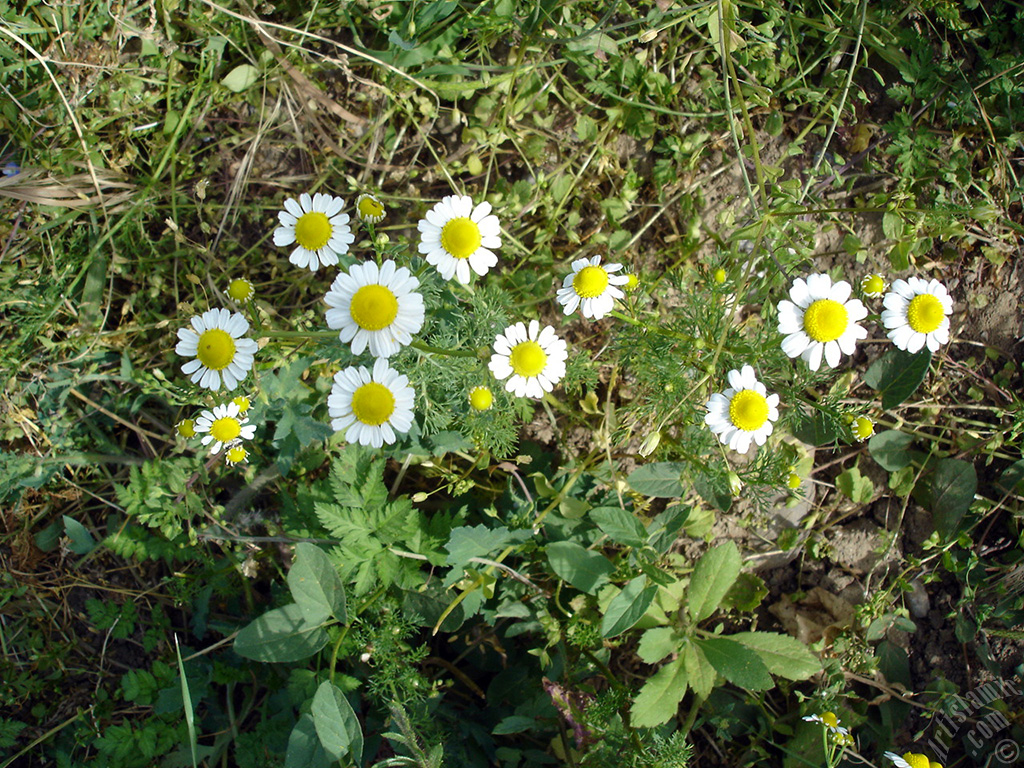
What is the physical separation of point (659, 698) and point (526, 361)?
1378 mm

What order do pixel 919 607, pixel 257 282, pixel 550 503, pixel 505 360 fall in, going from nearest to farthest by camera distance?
pixel 505 360 → pixel 550 503 → pixel 919 607 → pixel 257 282

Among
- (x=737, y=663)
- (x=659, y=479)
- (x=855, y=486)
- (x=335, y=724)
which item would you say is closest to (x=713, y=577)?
(x=737, y=663)

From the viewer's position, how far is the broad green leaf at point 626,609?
2.57 meters

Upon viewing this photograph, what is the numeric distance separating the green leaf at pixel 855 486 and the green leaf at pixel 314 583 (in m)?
2.24

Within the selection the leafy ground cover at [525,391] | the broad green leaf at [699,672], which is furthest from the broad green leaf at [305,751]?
the broad green leaf at [699,672]

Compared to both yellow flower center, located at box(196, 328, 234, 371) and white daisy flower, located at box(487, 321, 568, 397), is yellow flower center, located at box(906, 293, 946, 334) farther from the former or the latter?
yellow flower center, located at box(196, 328, 234, 371)

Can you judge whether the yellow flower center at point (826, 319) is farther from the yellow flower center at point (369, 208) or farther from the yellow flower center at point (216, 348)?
the yellow flower center at point (216, 348)

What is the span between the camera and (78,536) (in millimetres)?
3236

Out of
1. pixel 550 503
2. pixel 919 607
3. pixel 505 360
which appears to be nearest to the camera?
pixel 505 360

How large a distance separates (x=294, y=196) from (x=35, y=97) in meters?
1.35

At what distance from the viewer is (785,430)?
297 cm

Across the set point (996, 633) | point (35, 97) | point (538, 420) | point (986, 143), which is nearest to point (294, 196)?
point (35, 97)

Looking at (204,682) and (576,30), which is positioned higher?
(576,30)

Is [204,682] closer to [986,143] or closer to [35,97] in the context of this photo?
[35,97]
